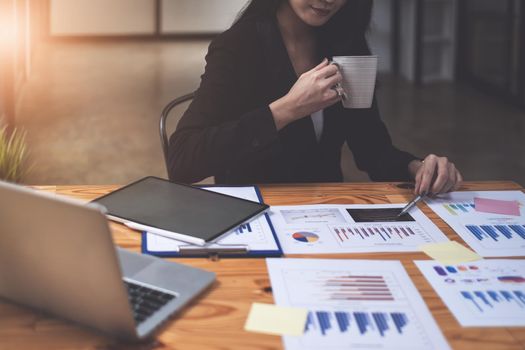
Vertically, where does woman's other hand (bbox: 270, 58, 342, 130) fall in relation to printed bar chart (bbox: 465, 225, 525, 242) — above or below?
above

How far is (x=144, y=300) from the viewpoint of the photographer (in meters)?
0.99

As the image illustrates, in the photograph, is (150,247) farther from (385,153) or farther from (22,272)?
(385,153)

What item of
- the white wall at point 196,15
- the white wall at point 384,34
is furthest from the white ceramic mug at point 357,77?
the white wall at point 196,15

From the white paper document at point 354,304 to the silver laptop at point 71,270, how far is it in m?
0.17

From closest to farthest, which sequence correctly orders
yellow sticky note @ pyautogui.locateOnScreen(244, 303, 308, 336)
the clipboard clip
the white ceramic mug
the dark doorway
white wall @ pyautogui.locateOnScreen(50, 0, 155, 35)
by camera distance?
yellow sticky note @ pyautogui.locateOnScreen(244, 303, 308, 336)
the clipboard clip
the white ceramic mug
the dark doorway
white wall @ pyautogui.locateOnScreen(50, 0, 155, 35)

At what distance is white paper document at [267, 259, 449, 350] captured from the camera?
924 millimetres

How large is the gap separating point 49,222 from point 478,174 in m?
3.55

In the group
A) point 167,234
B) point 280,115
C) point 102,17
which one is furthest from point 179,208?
point 102,17

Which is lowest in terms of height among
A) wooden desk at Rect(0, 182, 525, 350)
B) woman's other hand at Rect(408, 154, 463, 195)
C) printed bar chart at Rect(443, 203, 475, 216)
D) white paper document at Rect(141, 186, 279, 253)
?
wooden desk at Rect(0, 182, 525, 350)

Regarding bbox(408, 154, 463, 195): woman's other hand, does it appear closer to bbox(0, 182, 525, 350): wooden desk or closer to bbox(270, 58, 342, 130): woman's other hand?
bbox(270, 58, 342, 130): woman's other hand

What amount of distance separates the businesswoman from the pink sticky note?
8 centimetres

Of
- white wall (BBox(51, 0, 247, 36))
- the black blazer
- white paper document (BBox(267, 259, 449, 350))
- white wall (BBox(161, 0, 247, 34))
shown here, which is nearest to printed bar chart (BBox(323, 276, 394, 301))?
white paper document (BBox(267, 259, 449, 350))

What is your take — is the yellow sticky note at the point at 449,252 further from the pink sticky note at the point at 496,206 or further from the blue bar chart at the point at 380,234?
the pink sticky note at the point at 496,206

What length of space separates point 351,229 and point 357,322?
1.20 feet
